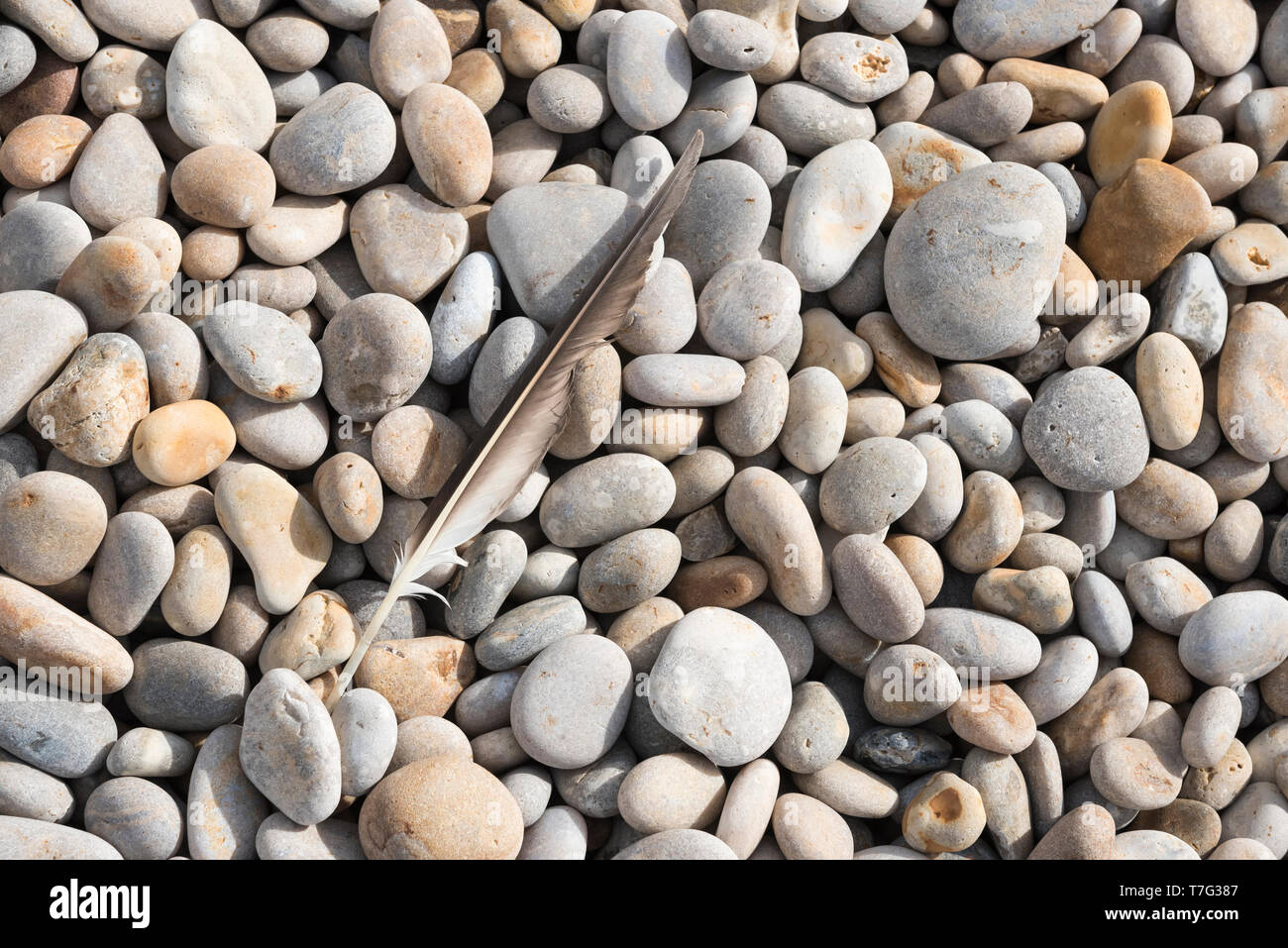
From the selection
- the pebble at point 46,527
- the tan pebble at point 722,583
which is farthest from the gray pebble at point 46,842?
the tan pebble at point 722,583

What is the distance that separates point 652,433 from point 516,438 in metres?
0.50

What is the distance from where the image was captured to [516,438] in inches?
113

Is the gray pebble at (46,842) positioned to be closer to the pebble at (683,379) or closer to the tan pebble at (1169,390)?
the pebble at (683,379)

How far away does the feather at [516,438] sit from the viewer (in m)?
2.81

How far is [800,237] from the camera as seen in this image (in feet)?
11.0

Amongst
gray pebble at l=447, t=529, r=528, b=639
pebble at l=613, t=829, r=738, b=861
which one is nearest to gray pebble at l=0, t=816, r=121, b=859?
gray pebble at l=447, t=529, r=528, b=639

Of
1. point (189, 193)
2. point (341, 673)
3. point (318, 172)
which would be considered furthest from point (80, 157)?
point (341, 673)

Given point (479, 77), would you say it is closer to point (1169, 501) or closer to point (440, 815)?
point (440, 815)

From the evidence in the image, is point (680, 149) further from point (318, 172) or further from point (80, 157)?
point (80, 157)

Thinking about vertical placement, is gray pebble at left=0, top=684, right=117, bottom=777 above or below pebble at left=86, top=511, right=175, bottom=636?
below

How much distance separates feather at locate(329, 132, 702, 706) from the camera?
2814 millimetres

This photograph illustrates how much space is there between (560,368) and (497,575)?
2.17 ft

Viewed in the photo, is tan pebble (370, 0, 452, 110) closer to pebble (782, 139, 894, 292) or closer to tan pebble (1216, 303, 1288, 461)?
pebble (782, 139, 894, 292)

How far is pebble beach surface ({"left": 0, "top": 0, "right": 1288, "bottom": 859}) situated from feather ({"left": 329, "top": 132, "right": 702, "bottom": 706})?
14cm
